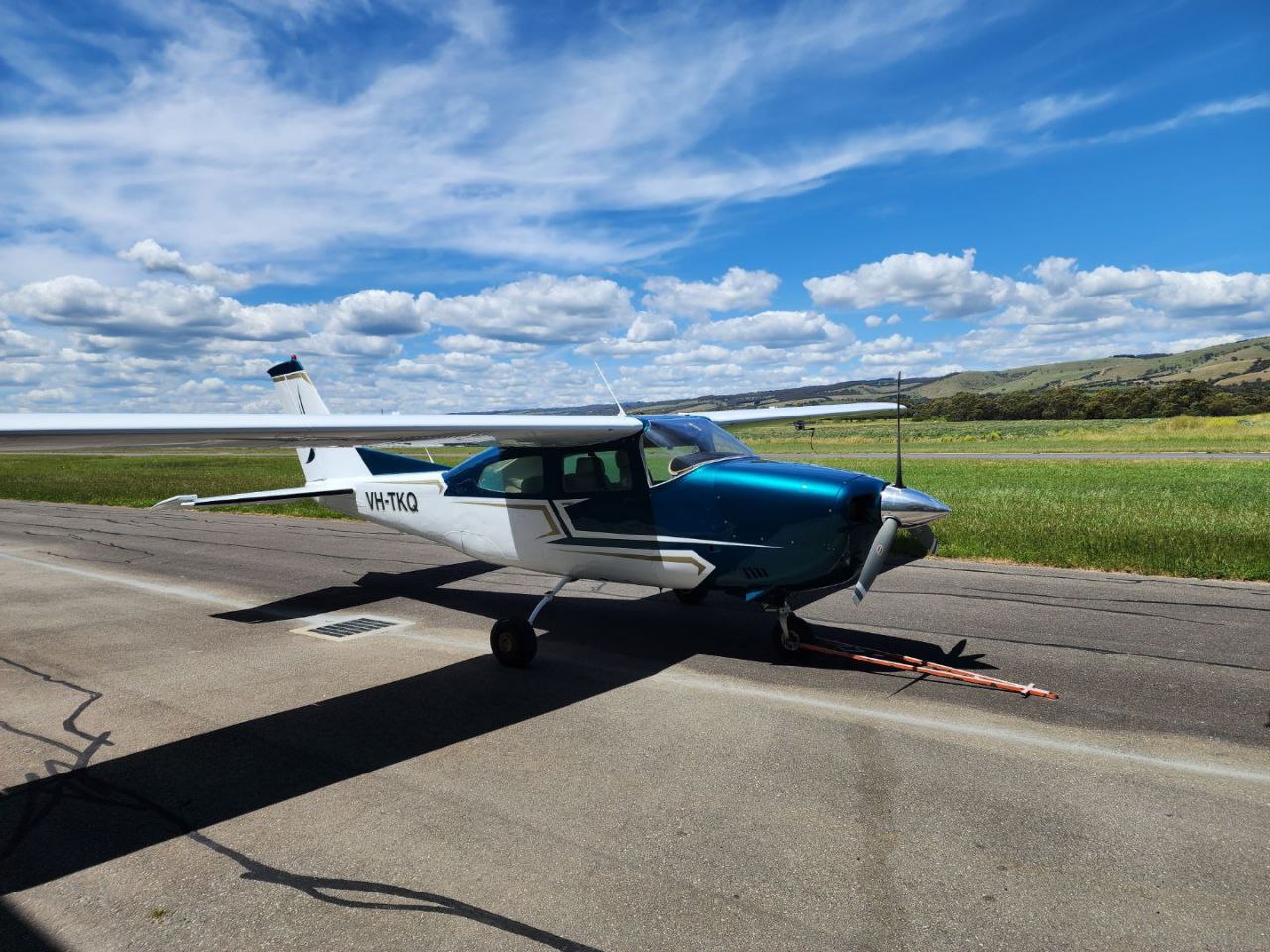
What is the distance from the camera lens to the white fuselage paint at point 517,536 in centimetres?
763

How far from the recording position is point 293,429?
5875 mm

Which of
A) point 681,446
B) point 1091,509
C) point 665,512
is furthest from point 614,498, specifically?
point 1091,509

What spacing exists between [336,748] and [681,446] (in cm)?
408

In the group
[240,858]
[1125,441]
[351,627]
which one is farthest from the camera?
[1125,441]

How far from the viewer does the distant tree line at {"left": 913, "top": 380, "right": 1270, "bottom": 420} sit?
92.0 meters

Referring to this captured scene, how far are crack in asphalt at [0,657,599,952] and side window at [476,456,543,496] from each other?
165 inches

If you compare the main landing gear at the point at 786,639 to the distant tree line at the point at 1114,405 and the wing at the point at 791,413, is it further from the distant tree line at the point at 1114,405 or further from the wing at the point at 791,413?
the distant tree line at the point at 1114,405

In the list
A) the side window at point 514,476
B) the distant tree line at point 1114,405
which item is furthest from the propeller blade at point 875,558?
the distant tree line at point 1114,405

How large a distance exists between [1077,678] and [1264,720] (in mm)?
1316

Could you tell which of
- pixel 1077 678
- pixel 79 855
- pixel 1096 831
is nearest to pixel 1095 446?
pixel 1077 678

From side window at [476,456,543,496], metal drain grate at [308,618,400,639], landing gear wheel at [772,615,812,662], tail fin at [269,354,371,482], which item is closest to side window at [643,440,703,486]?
side window at [476,456,543,496]

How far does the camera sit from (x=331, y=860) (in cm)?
415

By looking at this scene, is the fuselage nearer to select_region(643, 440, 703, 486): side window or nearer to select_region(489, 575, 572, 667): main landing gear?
select_region(643, 440, 703, 486): side window

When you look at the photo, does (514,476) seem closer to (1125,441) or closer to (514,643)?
(514,643)
